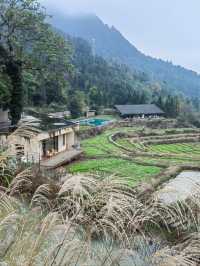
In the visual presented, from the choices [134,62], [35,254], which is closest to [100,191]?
[35,254]

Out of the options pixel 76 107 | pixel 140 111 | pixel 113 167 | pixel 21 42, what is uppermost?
pixel 21 42

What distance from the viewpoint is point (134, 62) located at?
19362 cm

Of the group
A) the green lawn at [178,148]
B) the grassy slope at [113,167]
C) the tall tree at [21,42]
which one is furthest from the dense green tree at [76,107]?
the tall tree at [21,42]

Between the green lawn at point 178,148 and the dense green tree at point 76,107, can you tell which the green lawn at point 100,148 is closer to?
the green lawn at point 178,148

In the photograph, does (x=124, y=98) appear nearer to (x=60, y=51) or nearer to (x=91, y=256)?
(x=60, y=51)

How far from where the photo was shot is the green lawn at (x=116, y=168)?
15844 millimetres

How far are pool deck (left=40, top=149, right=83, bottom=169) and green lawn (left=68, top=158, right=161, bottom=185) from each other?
1.57ft

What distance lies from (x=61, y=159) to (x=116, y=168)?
268 cm

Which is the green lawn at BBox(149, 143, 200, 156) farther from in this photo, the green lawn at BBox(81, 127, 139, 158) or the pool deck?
the pool deck

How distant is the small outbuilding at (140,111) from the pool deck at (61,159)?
30.1 meters

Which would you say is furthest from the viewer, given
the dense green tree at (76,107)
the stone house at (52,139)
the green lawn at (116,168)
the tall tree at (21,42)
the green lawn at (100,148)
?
the dense green tree at (76,107)

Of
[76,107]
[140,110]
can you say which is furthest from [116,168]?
[140,110]

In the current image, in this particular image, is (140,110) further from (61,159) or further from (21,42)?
(61,159)

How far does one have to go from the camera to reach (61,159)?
1806cm
